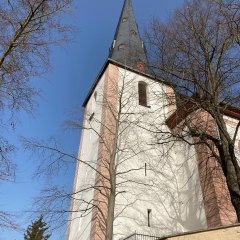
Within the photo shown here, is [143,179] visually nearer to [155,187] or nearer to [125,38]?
[155,187]

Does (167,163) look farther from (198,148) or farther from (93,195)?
(93,195)

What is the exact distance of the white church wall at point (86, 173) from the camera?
47.3 feet

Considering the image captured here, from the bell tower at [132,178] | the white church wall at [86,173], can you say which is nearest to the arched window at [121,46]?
the white church wall at [86,173]

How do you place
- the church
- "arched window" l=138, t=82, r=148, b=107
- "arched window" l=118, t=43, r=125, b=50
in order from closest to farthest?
the church → "arched window" l=138, t=82, r=148, b=107 → "arched window" l=118, t=43, r=125, b=50

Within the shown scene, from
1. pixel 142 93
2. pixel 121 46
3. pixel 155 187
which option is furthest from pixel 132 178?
pixel 121 46

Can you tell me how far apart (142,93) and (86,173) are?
7038 mm

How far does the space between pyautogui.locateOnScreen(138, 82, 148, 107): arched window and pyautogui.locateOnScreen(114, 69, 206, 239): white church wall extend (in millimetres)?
2273

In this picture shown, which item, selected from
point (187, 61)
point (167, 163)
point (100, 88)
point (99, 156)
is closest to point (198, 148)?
point (167, 163)

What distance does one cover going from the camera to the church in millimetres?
12414

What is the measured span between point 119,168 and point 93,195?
176 cm

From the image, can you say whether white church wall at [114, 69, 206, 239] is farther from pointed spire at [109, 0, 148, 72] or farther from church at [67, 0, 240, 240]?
pointed spire at [109, 0, 148, 72]

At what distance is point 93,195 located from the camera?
14.1 m

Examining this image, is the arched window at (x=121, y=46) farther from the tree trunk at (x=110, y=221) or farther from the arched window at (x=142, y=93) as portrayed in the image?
the tree trunk at (x=110, y=221)

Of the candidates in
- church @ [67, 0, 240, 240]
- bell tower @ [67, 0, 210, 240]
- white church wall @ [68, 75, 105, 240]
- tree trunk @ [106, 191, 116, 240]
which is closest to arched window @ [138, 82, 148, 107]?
Answer: bell tower @ [67, 0, 210, 240]
